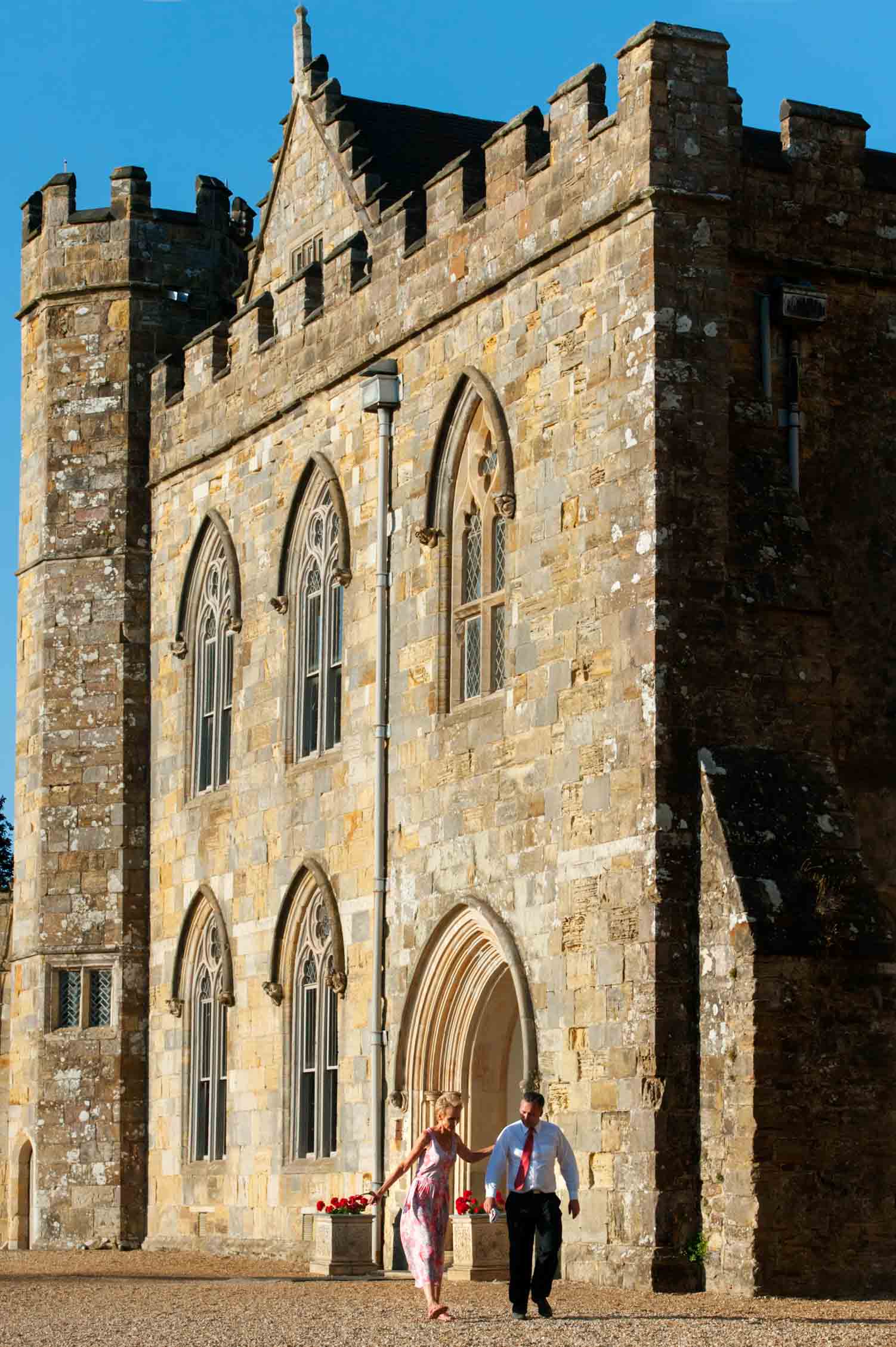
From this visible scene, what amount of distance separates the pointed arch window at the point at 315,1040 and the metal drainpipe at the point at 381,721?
0.97 m

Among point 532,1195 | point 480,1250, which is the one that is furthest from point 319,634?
point 532,1195

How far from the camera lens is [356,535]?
22688mm

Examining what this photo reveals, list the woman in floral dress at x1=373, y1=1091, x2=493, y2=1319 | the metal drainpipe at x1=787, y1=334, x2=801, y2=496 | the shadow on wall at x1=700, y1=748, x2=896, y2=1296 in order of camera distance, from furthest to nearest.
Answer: the metal drainpipe at x1=787, y1=334, x2=801, y2=496 → the shadow on wall at x1=700, y1=748, x2=896, y2=1296 → the woman in floral dress at x1=373, y1=1091, x2=493, y2=1319

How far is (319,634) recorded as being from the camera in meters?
23.4

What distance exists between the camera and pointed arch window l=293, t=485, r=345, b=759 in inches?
908

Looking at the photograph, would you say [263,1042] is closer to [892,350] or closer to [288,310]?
[288,310]

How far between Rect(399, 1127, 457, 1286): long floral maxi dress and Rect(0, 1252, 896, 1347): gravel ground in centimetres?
34

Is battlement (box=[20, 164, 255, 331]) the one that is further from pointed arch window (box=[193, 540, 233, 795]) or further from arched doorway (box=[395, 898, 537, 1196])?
arched doorway (box=[395, 898, 537, 1196])

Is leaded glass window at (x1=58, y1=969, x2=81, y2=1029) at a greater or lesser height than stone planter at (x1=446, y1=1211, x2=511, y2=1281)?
greater

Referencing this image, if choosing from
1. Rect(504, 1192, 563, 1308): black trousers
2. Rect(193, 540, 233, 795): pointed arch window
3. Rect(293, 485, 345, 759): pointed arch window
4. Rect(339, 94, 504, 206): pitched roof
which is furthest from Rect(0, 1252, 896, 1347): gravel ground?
Rect(339, 94, 504, 206): pitched roof

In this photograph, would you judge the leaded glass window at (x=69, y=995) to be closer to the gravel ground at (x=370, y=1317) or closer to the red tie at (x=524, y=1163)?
the gravel ground at (x=370, y=1317)

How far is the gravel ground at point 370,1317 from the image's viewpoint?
13609 millimetres

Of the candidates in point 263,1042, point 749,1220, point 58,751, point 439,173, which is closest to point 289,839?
point 263,1042

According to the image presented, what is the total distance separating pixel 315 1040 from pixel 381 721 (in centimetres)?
308
